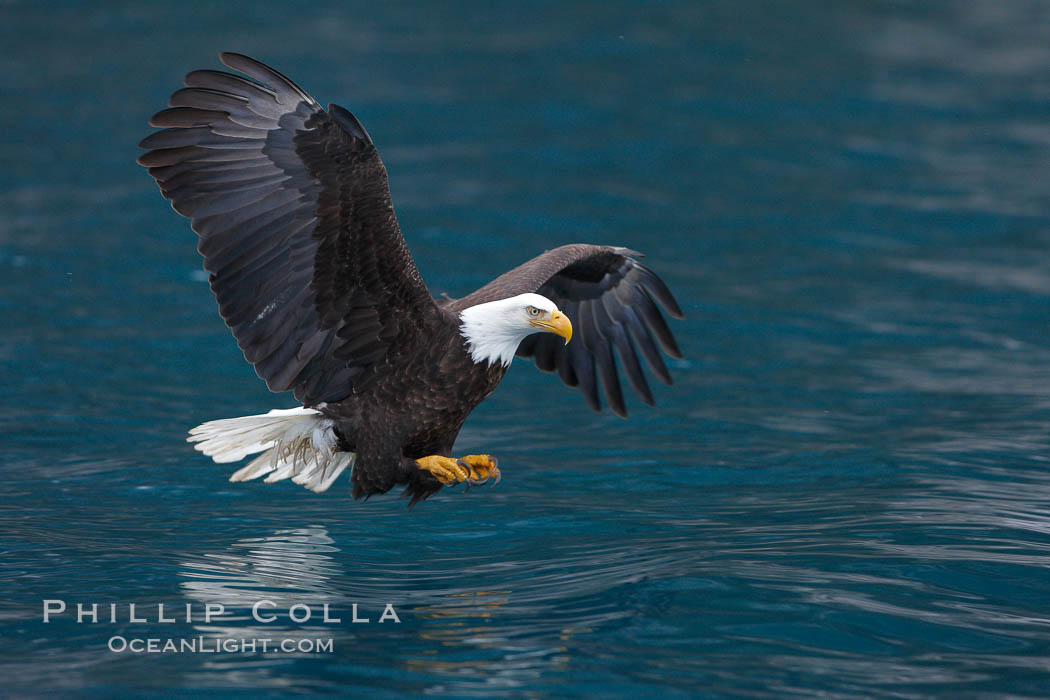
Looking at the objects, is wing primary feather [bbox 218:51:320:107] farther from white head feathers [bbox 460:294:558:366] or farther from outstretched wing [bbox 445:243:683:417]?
outstretched wing [bbox 445:243:683:417]

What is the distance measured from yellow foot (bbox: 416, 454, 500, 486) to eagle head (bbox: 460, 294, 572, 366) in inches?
16.8

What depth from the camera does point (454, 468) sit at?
17.6ft

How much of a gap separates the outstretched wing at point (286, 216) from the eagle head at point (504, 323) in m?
0.19

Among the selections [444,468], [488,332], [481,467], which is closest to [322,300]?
[488,332]

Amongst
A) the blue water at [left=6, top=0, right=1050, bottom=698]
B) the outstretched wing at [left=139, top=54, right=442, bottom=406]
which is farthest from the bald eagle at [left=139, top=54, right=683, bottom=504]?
the blue water at [left=6, top=0, right=1050, bottom=698]

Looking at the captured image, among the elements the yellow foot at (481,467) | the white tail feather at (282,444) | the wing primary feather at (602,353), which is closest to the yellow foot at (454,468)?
the yellow foot at (481,467)

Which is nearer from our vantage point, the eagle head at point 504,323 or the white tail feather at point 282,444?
the eagle head at point 504,323

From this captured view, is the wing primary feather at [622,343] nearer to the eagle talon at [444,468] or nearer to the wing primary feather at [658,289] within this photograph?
the wing primary feather at [658,289]

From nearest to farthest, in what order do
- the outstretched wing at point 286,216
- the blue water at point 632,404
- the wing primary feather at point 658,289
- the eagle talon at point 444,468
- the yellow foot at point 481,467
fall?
1. the blue water at point 632,404
2. the outstretched wing at point 286,216
3. the eagle talon at point 444,468
4. the yellow foot at point 481,467
5. the wing primary feather at point 658,289

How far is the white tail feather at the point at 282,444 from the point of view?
554cm

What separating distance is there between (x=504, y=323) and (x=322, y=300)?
2.41 feet

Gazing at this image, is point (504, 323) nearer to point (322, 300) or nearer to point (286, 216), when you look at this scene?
point (322, 300)

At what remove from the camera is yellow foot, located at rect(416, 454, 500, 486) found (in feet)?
17.6

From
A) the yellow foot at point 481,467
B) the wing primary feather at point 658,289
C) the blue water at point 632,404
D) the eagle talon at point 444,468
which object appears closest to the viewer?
the blue water at point 632,404
